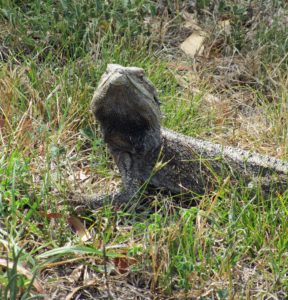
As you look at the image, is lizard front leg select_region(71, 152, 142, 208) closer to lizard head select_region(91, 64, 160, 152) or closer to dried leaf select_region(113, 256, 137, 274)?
lizard head select_region(91, 64, 160, 152)

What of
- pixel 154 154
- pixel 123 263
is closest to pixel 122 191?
pixel 154 154

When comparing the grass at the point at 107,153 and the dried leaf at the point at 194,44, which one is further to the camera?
the dried leaf at the point at 194,44

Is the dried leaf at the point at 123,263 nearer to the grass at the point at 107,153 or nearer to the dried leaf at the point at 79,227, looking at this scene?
the grass at the point at 107,153

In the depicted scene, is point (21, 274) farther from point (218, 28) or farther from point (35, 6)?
point (218, 28)

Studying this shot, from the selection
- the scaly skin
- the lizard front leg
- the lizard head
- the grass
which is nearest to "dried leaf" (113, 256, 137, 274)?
the grass

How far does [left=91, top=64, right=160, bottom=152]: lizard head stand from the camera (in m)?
5.12

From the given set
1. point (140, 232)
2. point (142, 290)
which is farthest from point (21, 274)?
point (140, 232)

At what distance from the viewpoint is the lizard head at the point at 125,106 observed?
5.12m

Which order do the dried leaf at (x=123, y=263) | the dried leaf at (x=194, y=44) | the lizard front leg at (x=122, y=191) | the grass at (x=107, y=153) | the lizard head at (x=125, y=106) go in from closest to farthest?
the grass at (x=107, y=153)
the dried leaf at (x=123, y=263)
the lizard head at (x=125, y=106)
the lizard front leg at (x=122, y=191)
the dried leaf at (x=194, y=44)

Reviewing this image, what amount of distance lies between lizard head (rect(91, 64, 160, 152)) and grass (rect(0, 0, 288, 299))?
1.20 feet

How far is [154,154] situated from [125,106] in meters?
0.61

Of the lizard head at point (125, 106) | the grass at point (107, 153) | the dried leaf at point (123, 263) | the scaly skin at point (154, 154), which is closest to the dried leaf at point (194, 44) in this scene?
the grass at point (107, 153)

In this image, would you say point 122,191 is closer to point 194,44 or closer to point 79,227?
point 79,227

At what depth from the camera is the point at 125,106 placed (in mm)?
5293
